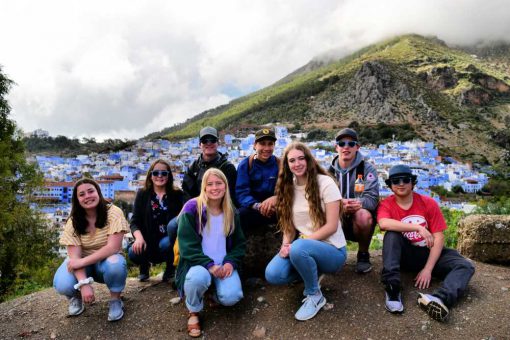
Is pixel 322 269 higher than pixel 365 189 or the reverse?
the reverse

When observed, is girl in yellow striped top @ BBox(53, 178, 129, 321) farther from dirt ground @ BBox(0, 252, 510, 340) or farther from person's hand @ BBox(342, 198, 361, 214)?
person's hand @ BBox(342, 198, 361, 214)

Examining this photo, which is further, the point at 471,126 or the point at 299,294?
the point at 471,126

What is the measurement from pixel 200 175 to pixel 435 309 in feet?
9.19

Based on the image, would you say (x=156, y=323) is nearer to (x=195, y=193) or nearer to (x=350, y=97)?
(x=195, y=193)

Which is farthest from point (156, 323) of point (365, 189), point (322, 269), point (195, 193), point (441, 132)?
point (441, 132)

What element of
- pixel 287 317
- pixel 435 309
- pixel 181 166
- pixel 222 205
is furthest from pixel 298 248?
pixel 181 166

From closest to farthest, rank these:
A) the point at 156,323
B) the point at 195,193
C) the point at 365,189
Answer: the point at 156,323 < the point at 365,189 < the point at 195,193

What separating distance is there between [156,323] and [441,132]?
85501 millimetres

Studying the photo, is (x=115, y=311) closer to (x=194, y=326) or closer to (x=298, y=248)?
(x=194, y=326)

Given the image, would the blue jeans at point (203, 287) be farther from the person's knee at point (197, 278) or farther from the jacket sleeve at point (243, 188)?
the jacket sleeve at point (243, 188)

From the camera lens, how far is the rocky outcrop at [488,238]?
495cm

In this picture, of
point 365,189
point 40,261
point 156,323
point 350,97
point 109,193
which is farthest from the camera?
point 350,97

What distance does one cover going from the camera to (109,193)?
144ft

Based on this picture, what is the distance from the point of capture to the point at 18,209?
14562mm
